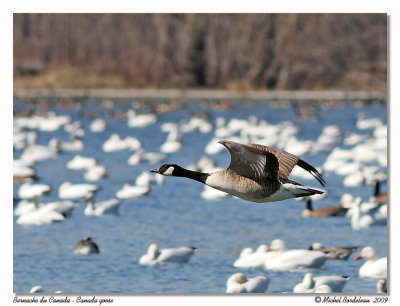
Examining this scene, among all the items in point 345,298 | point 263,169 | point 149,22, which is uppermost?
point 149,22

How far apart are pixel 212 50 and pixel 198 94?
3.31 metres

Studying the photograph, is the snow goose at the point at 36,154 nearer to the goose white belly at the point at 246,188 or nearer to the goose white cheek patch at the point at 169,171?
the goose white cheek patch at the point at 169,171

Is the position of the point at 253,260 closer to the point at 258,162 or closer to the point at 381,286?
the point at 381,286

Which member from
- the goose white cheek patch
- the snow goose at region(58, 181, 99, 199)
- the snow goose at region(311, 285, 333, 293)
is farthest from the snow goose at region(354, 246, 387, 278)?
the snow goose at region(58, 181, 99, 199)

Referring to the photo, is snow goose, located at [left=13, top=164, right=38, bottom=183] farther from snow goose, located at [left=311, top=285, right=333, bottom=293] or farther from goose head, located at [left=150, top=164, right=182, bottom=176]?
goose head, located at [left=150, top=164, right=182, bottom=176]

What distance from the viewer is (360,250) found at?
19.1 metres

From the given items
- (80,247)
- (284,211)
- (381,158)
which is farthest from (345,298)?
(381,158)

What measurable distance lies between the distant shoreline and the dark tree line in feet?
1.64

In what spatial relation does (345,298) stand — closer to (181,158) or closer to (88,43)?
(181,158)

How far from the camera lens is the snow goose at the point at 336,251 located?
17859 millimetres

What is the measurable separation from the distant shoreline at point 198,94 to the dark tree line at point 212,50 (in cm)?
50

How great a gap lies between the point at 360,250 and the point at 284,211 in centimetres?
423

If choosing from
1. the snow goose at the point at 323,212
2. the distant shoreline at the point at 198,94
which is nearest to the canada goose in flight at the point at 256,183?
the snow goose at the point at 323,212

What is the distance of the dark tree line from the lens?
4925cm
